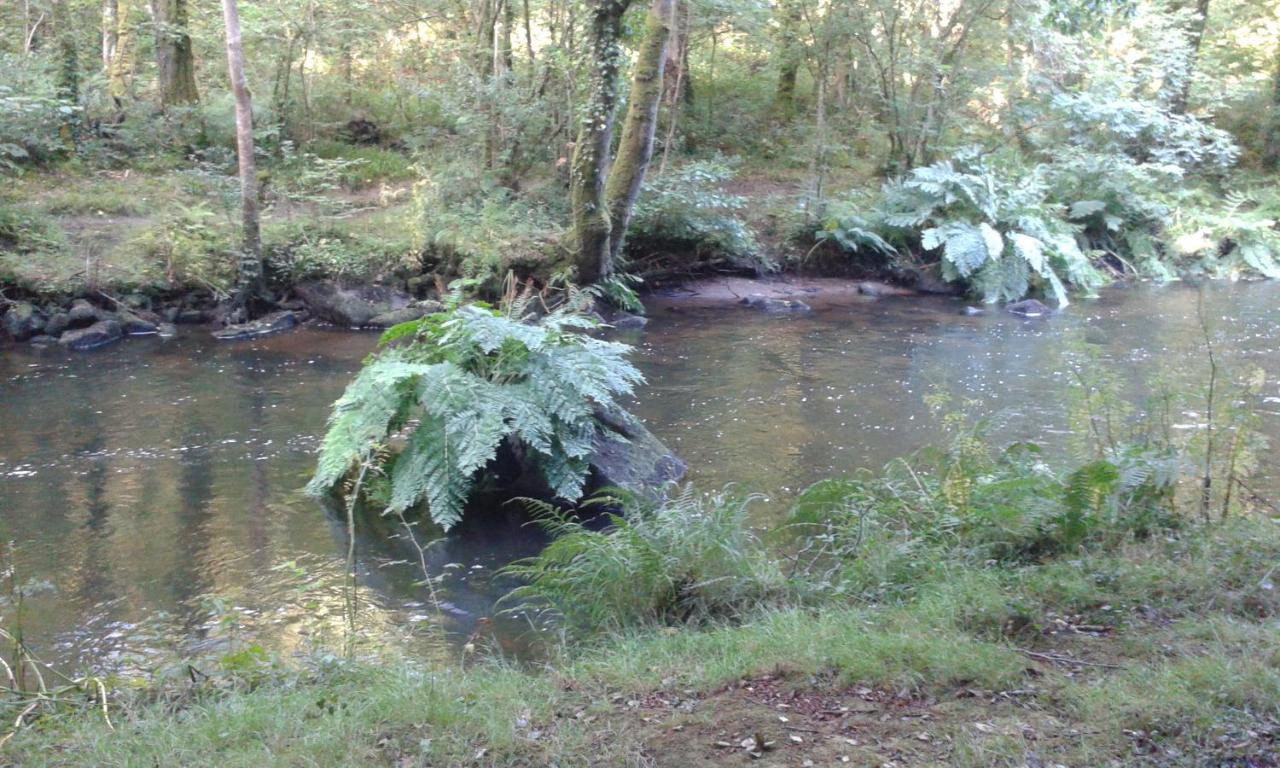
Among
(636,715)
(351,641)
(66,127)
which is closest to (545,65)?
(66,127)

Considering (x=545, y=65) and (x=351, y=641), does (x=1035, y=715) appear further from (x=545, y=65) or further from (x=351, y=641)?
(x=545, y=65)

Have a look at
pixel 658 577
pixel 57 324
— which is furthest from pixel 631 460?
pixel 57 324

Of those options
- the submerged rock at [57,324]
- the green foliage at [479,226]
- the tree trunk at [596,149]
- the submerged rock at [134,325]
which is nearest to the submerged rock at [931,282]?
the tree trunk at [596,149]

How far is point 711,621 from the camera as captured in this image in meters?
5.27

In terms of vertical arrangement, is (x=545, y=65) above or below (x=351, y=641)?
above

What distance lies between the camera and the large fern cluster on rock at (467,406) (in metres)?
7.76

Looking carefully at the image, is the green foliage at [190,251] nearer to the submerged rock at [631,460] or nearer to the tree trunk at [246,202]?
the tree trunk at [246,202]

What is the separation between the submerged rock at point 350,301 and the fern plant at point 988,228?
9.49 meters

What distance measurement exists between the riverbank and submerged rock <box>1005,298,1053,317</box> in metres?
12.9

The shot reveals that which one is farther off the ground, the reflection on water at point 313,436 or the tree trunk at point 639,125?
the tree trunk at point 639,125

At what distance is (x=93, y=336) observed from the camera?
14562mm

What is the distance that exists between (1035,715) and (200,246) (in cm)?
1486

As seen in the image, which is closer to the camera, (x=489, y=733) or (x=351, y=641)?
(x=489, y=733)

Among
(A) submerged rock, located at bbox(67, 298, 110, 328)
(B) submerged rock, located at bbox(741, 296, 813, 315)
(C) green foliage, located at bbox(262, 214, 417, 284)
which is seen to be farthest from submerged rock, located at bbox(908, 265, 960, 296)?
(A) submerged rock, located at bbox(67, 298, 110, 328)
